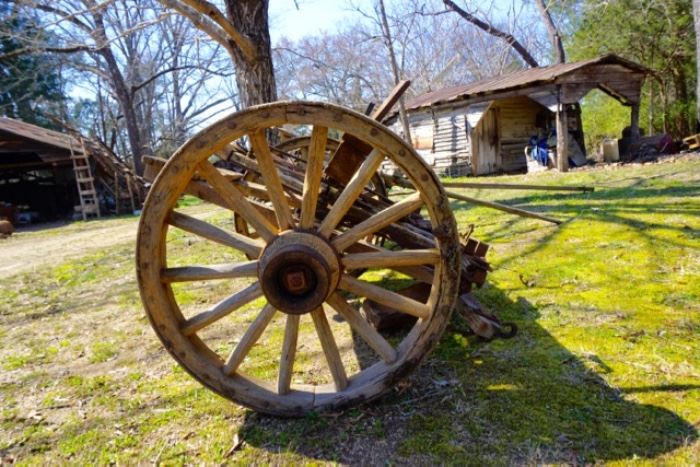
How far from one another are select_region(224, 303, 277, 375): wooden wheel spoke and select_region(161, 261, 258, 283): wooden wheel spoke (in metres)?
0.19

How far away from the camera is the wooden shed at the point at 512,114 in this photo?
12.0 m

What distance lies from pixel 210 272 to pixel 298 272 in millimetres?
452

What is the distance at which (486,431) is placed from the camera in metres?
1.89

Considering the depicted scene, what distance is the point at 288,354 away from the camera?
203 centimetres

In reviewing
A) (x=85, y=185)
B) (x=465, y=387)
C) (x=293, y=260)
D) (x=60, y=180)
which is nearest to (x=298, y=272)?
(x=293, y=260)

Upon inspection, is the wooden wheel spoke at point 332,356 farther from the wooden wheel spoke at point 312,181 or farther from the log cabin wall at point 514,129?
the log cabin wall at point 514,129

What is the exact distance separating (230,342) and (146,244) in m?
1.46

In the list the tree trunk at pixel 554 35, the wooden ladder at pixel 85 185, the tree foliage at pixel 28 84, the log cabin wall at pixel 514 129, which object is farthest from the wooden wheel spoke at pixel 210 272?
the tree trunk at pixel 554 35

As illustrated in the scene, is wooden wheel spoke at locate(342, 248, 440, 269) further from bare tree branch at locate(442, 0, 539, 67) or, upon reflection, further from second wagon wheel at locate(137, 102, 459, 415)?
bare tree branch at locate(442, 0, 539, 67)

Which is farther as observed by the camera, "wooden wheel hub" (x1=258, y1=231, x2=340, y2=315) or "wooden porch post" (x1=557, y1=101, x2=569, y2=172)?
"wooden porch post" (x1=557, y1=101, x2=569, y2=172)

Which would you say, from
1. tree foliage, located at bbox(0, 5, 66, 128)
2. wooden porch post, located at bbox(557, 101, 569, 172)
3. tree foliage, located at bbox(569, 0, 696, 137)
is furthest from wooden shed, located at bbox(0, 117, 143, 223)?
tree foliage, located at bbox(569, 0, 696, 137)

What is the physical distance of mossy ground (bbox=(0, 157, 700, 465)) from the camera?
1.83 meters

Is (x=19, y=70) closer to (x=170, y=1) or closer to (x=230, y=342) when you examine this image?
(x=170, y=1)

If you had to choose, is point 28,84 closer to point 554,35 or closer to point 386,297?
point 554,35
